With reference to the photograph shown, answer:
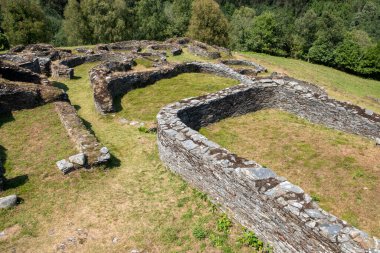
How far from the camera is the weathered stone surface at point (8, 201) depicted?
9.90m

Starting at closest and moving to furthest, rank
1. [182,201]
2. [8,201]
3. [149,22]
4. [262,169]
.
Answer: [262,169], [8,201], [182,201], [149,22]

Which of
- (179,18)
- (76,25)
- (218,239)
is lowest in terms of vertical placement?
(76,25)

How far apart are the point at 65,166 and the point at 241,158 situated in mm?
6576

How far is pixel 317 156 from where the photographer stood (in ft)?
41.4

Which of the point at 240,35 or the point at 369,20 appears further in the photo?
the point at 369,20

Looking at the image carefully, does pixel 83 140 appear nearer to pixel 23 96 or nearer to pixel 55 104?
pixel 55 104

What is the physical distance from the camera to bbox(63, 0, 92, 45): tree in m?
57.6

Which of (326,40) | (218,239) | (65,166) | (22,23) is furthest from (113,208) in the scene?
(326,40)

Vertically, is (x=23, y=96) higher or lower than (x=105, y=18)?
higher

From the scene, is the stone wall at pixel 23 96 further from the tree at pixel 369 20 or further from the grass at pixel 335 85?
the tree at pixel 369 20

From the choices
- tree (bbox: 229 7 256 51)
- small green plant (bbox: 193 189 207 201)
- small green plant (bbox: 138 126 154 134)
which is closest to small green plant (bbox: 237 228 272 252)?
small green plant (bbox: 193 189 207 201)

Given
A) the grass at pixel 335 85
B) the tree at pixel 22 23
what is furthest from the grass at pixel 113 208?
the tree at pixel 22 23

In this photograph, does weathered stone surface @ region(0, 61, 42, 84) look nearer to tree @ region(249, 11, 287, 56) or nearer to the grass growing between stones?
the grass growing between stones

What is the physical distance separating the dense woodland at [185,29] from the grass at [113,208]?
42.3 m
